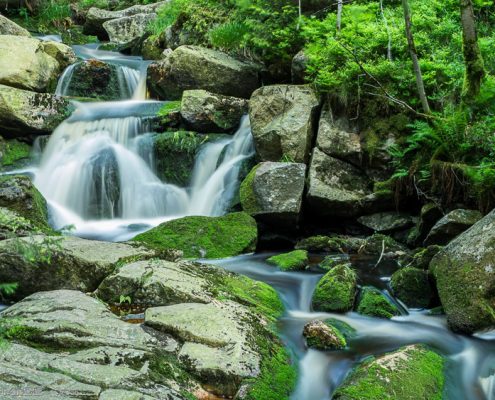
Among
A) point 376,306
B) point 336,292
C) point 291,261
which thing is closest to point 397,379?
point 376,306

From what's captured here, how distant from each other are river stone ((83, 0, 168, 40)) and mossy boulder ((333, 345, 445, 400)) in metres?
19.1

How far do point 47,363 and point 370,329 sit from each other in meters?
3.43

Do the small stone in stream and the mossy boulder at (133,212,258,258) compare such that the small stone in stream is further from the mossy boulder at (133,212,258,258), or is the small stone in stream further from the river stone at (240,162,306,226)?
the river stone at (240,162,306,226)

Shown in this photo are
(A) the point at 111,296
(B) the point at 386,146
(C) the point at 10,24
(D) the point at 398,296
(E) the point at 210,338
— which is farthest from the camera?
(C) the point at 10,24

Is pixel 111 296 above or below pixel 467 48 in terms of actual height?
below

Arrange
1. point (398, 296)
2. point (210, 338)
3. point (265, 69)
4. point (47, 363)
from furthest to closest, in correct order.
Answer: point (265, 69) → point (398, 296) → point (210, 338) → point (47, 363)

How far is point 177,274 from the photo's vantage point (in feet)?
17.7

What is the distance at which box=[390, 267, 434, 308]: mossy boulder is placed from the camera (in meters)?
6.14

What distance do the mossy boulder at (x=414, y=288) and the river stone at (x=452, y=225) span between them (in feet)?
4.66

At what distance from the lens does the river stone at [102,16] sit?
20.7m

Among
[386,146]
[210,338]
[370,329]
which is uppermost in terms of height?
[386,146]

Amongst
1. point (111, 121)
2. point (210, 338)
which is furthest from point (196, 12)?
point (210, 338)

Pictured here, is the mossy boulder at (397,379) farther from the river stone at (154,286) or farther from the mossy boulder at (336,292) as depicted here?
the river stone at (154,286)

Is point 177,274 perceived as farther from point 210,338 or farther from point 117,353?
point 117,353
